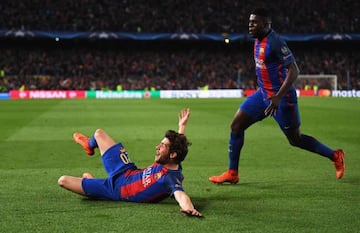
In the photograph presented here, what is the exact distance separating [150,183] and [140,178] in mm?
144

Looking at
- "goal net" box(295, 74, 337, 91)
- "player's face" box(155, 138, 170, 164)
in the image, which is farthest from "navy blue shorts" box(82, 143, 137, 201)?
"goal net" box(295, 74, 337, 91)

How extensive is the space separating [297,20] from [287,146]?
145 feet

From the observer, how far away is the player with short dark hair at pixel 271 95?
7.63 metres

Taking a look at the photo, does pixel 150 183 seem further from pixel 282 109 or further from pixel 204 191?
pixel 282 109

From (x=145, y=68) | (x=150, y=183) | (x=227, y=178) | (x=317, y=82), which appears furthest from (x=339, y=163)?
(x=145, y=68)

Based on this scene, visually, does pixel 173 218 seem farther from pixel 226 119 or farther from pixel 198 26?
pixel 198 26

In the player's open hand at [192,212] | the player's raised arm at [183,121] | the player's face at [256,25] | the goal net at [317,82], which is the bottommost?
the goal net at [317,82]

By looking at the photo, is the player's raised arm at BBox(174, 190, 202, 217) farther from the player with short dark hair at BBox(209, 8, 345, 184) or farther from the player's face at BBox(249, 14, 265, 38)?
the player's face at BBox(249, 14, 265, 38)

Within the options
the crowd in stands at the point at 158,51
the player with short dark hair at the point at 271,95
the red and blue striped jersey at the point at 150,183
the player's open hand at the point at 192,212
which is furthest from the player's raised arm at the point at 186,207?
the crowd in stands at the point at 158,51

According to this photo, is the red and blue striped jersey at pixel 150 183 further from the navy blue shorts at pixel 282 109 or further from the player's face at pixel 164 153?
the navy blue shorts at pixel 282 109

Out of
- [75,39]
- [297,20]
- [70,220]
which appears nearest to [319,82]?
[297,20]

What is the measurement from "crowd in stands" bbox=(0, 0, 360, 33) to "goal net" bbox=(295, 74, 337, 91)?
6.58 m

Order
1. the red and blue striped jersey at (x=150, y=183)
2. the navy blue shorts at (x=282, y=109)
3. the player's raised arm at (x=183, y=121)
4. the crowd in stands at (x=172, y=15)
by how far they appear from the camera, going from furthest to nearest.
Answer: the crowd in stands at (x=172, y=15)
the navy blue shorts at (x=282, y=109)
the player's raised arm at (x=183, y=121)
the red and blue striped jersey at (x=150, y=183)

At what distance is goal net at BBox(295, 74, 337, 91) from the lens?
4858cm
